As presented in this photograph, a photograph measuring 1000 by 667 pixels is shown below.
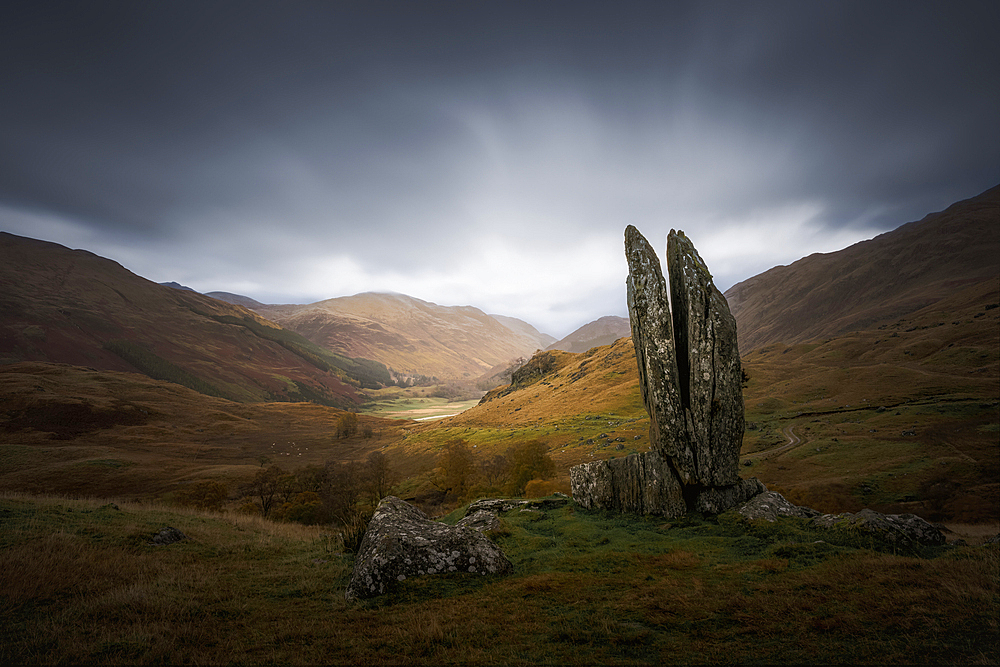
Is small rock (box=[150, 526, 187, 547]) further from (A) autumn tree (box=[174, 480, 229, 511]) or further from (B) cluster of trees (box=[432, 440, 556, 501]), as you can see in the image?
(A) autumn tree (box=[174, 480, 229, 511])

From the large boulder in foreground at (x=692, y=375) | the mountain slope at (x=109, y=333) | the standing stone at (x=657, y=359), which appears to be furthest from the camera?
the mountain slope at (x=109, y=333)

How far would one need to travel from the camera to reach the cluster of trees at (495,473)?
37219 mm

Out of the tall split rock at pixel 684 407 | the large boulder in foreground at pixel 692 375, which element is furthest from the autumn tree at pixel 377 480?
the large boulder in foreground at pixel 692 375

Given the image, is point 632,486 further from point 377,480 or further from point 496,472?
point 377,480

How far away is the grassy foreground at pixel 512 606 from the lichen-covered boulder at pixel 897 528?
0.61 meters

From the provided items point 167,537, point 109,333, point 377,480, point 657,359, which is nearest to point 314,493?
point 377,480

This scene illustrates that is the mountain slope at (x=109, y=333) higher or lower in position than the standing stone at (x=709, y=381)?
higher

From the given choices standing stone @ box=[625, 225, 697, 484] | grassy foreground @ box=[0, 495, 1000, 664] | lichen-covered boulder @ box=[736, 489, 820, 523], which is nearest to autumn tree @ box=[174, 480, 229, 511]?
grassy foreground @ box=[0, 495, 1000, 664]

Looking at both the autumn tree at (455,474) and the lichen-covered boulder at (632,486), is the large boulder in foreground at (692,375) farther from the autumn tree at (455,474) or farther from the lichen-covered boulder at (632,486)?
the autumn tree at (455,474)

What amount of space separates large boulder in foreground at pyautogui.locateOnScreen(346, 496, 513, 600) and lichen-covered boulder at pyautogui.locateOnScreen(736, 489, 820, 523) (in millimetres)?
11434

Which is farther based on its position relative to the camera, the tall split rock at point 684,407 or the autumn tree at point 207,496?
the autumn tree at point 207,496

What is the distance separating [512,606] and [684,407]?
1400 centimetres

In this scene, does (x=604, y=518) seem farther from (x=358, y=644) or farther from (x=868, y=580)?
(x=358, y=644)

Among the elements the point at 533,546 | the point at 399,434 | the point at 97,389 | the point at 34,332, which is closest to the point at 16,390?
the point at 97,389
